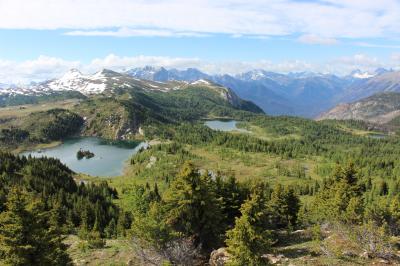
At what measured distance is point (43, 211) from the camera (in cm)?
4359

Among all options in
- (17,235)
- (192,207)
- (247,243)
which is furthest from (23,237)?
(192,207)

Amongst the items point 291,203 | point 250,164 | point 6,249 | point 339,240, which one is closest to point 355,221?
point 339,240

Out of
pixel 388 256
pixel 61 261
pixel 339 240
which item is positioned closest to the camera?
pixel 61 261

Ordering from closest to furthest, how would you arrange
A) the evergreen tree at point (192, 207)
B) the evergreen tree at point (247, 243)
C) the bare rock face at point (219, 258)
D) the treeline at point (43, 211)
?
the treeline at point (43, 211) < the evergreen tree at point (247, 243) < the bare rock face at point (219, 258) < the evergreen tree at point (192, 207)

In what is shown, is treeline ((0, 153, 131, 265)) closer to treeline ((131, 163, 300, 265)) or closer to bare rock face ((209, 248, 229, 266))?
treeline ((131, 163, 300, 265))

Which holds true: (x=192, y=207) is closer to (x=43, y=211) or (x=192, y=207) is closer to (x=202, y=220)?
(x=202, y=220)

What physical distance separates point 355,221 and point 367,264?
1167 centimetres

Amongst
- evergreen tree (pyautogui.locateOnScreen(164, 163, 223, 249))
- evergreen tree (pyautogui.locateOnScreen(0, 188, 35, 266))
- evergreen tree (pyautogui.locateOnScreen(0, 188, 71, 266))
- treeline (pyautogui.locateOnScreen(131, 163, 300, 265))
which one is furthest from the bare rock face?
evergreen tree (pyautogui.locateOnScreen(0, 188, 35, 266))

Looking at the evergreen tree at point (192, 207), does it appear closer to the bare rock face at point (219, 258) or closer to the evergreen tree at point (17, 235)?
the bare rock face at point (219, 258)

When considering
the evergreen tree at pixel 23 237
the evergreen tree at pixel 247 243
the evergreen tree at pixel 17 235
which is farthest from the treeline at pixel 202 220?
the evergreen tree at pixel 17 235

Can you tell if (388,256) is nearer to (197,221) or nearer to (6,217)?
(197,221)

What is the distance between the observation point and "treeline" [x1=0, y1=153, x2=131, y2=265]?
105 feet

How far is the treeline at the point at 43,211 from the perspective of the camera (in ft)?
A: 105

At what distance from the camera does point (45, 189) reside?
330 feet
